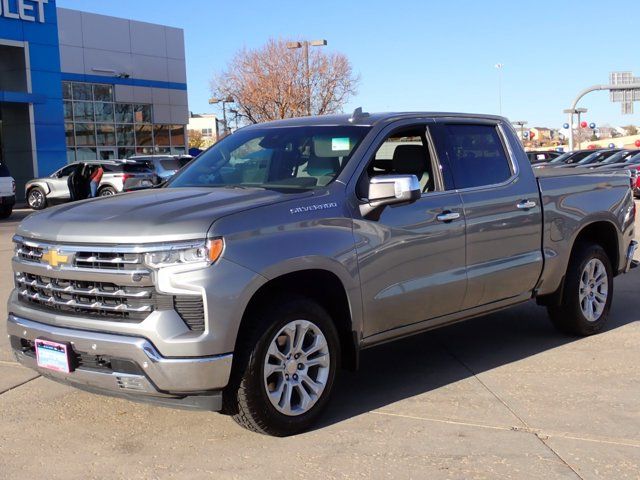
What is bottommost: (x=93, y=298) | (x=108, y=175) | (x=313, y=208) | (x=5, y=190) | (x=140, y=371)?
(x=140, y=371)

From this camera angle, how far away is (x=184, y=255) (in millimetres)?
3967

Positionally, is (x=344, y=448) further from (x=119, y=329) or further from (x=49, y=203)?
(x=49, y=203)

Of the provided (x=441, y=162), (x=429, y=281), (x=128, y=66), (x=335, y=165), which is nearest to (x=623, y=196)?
(x=441, y=162)

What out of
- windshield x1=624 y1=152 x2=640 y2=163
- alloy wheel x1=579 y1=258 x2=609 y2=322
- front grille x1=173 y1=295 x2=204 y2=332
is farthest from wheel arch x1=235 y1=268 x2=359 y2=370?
windshield x1=624 y1=152 x2=640 y2=163

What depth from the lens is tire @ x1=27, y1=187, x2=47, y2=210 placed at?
2536cm

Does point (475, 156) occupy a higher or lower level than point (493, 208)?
higher

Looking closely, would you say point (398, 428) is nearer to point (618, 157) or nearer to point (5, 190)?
point (5, 190)

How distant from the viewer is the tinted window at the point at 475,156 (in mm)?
5586

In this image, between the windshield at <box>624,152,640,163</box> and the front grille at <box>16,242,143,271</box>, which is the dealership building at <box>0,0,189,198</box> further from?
the front grille at <box>16,242,143,271</box>

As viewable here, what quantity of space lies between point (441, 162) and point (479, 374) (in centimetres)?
162

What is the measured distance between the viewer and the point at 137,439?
4477mm

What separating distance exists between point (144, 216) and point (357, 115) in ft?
6.13

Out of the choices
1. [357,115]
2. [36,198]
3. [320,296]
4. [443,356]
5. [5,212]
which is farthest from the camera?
[36,198]

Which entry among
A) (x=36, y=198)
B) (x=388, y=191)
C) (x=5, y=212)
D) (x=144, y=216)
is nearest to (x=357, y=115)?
(x=388, y=191)
